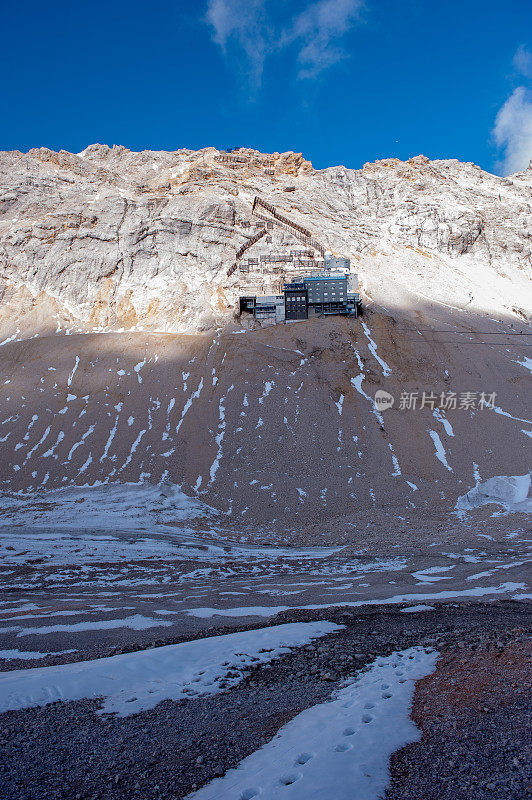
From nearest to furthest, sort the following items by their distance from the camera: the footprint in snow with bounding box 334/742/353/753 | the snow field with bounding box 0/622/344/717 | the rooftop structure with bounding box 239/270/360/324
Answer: the footprint in snow with bounding box 334/742/353/753 < the snow field with bounding box 0/622/344/717 < the rooftop structure with bounding box 239/270/360/324

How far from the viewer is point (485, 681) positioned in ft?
20.0

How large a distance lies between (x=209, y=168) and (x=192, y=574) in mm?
74986

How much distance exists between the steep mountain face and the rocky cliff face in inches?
13.6

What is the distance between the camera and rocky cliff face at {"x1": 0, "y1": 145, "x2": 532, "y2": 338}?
60.5 m

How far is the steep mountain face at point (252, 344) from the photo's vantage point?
127ft

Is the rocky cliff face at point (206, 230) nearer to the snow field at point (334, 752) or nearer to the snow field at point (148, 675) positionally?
the snow field at point (148, 675)

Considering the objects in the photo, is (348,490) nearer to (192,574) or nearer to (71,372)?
(192,574)

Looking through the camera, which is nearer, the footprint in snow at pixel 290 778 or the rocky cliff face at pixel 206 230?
the footprint in snow at pixel 290 778

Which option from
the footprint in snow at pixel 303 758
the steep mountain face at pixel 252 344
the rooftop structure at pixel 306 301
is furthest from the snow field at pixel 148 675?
the rooftop structure at pixel 306 301

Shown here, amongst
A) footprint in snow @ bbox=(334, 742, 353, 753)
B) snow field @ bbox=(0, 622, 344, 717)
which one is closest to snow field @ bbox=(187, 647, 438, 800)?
footprint in snow @ bbox=(334, 742, 353, 753)

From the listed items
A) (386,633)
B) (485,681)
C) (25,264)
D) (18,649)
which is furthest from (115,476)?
(25,264)

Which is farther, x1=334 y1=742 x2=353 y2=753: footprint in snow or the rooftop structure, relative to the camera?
the rooftop structure

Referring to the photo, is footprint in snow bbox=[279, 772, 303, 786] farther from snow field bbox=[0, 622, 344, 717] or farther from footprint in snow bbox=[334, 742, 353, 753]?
snow field bbox=[0, 622, 344, 717]

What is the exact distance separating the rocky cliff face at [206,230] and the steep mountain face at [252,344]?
35cm
